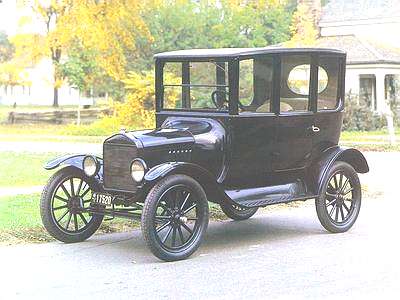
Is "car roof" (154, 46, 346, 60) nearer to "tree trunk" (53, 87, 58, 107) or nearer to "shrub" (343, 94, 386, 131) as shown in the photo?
"shrub" (343, 94, 386, 131)

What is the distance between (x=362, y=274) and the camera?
275 inches

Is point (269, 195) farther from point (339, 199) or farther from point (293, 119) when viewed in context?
point (339, 199)

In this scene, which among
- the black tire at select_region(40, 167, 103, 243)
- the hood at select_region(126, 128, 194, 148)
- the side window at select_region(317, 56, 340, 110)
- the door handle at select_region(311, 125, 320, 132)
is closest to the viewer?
the hood at select_region(126, 128, 194, 148)

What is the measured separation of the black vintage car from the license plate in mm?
14

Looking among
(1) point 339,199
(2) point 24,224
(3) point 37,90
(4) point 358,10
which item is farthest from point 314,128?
(4) point 358,10

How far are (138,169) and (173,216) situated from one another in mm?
576

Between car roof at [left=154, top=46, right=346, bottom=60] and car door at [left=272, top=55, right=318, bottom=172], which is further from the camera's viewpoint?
car door at [left=272, top=55, right=318, bottom=172]

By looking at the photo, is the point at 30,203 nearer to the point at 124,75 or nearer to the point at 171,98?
the point at 171,98

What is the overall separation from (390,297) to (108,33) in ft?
66.9

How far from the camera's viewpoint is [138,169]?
7695 mm

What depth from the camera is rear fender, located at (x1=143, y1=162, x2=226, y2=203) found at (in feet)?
24.6

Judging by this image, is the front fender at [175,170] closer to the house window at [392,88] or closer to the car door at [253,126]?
the car door at [253,126]

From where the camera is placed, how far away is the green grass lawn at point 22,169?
44.8ft

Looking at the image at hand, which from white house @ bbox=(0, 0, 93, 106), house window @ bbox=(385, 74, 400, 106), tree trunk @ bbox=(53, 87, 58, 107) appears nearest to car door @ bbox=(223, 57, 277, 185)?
white house @ bbox=(0, 0, 93, 106)
